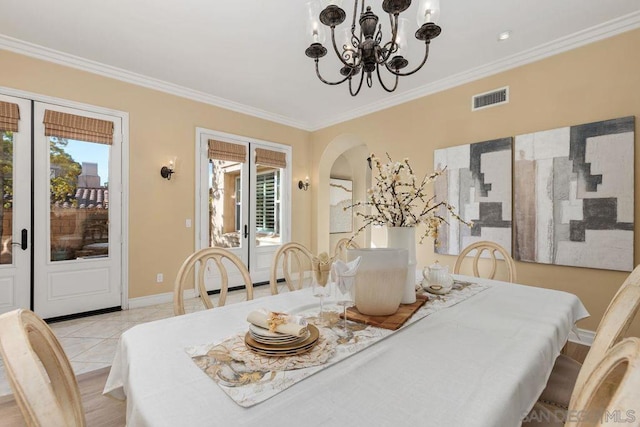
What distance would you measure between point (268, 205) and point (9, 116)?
319cm

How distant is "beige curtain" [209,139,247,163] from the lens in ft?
14.2

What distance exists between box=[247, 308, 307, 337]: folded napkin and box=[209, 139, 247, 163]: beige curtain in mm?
3733

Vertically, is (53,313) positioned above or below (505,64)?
below

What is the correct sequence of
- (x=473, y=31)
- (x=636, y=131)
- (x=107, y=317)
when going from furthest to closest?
(x=107, y=317)
(x=473, y=31)
(x=636, y=131)

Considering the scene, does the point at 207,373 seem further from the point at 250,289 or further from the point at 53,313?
the point at 53,313

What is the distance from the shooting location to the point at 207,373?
834 mm

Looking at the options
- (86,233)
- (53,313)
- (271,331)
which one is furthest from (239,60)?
(53,313)

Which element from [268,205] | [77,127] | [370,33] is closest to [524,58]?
[370,33]

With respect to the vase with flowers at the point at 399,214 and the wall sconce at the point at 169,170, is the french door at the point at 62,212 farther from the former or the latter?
the vase with flowers at the point at 399,214

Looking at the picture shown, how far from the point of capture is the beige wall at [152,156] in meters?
3.35

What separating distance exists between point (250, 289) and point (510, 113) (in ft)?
10.4

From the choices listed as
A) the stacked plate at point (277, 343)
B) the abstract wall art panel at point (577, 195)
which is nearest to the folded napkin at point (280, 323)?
the stacked plate at point (277, 343)

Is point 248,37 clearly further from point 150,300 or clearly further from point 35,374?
point 150,300

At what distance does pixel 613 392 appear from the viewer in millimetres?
558
